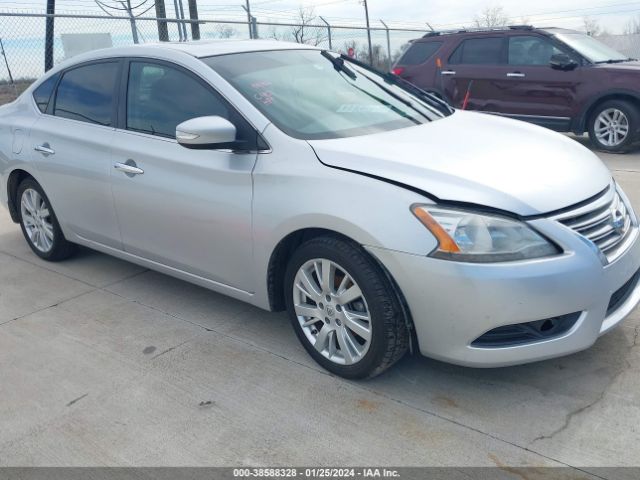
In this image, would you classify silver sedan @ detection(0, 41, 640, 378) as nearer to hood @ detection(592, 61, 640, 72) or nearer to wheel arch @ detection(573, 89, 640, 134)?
wheel arch @ detection(573, 89, 640, 134)

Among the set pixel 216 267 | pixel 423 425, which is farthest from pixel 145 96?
pixel 423 425

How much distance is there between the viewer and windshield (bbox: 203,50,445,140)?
348 centimetres

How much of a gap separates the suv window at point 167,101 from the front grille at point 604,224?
1679 millimetres

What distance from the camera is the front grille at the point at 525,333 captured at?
9.16 feet

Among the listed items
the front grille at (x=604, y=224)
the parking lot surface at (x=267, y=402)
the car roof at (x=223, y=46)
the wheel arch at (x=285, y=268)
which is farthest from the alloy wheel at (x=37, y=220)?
the front grille at (x=604, y=224)

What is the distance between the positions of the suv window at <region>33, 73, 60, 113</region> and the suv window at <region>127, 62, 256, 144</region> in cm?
108

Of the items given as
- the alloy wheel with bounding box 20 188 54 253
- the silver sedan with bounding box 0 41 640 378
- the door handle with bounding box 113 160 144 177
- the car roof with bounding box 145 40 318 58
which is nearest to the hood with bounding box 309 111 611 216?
the silver sedan with bounding box 0 41 640 378

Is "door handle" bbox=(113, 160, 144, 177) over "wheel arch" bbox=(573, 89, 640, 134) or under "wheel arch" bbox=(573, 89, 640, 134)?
over

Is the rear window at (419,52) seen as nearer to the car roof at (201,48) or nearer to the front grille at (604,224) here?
the car roof at (201,48)

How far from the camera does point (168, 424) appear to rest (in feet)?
9.69

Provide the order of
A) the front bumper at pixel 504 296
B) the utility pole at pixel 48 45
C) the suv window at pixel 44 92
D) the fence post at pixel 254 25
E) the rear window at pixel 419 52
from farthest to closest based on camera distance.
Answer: the fence post at pixel 254 25
the rear window at pixel 419 52
the utility pole at pixel 48 45
the suv window at pixel 44 92
the front bumper at pixel 504 296

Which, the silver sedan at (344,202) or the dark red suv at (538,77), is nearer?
the silver sedan at (344,202)

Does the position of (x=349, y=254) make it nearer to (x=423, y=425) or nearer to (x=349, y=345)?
(x=349, y=345)

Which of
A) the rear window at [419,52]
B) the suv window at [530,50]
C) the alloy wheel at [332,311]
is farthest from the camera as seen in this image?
the rear window at [419,52]
